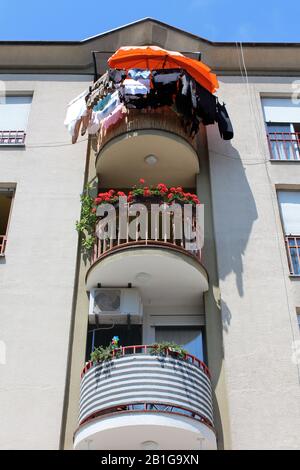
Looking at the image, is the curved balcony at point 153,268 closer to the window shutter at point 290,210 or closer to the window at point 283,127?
the window shutter at point 290,210

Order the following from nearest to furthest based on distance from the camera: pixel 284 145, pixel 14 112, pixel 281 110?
pixel 284 145, pixel 14 112, pixel 281 110

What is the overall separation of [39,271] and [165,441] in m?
4.41

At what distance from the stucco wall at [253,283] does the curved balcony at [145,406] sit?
0.91m

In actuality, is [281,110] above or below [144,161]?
above

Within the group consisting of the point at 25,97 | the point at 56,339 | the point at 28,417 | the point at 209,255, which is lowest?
the point at 28,417

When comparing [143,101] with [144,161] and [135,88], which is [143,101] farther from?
[144,161]

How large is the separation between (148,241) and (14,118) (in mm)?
6164

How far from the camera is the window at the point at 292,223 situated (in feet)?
43.3

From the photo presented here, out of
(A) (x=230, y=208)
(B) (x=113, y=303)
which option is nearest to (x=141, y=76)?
(A) (x=230, y=208)

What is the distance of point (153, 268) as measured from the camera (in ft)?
39.7

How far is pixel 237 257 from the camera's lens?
1282 centimetres

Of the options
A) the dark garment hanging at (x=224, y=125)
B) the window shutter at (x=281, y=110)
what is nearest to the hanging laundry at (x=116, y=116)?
the dark garment hanging at (x=224, y=125)
